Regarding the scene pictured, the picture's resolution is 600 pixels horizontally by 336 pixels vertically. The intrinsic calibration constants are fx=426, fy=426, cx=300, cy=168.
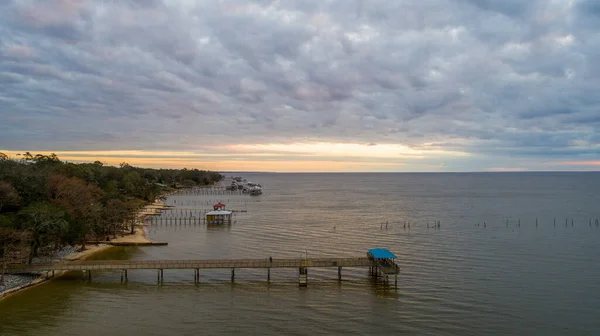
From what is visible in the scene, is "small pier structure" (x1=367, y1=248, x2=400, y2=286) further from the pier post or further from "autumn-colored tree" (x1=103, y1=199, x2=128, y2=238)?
"autumn-colored tree" (x1=103, y1=199, x2=128, y2=238)

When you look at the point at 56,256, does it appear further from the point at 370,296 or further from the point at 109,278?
the point at 370,296

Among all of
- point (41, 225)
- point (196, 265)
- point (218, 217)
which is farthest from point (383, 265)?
point (218, 217)

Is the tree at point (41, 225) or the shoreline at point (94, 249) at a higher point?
the tree at point (41, 225)

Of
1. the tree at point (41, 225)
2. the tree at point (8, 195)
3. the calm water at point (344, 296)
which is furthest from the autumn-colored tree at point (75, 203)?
the calm water at point (344, 296)

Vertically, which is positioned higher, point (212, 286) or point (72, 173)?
point (72, 173)

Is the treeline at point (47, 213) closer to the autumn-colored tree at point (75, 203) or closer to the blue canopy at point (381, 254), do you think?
the autumn-colored tree at point (75, 203)

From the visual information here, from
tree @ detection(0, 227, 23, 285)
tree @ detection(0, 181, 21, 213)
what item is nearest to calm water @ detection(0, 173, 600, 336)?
tree @ detection(0, 227, 23, 285)

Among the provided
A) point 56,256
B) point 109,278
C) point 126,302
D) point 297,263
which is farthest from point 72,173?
point 297,263
